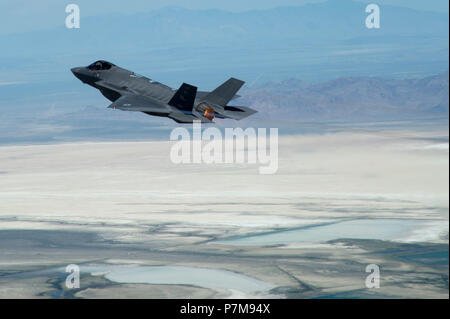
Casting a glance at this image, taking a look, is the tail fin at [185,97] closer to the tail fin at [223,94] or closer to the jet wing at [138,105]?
the jet wing at [138,105]

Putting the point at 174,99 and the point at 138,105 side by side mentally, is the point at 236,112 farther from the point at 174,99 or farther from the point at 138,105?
the point at 138,105

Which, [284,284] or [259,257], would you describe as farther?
[259,257]

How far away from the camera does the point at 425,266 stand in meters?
63.2

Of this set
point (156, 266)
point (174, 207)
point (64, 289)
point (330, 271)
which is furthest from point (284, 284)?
point (174, 207)

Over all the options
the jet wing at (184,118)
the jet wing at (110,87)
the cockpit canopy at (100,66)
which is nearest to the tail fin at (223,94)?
the jet wing at (184,118)

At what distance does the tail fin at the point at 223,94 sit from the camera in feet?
121

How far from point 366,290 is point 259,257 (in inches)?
513

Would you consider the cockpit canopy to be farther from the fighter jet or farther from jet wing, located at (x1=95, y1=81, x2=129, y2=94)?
the fighter jet

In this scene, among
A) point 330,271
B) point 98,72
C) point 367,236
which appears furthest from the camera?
point 367,236

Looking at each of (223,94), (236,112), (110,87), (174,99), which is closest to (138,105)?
(174,99)

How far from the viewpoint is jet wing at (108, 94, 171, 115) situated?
36.4 metres

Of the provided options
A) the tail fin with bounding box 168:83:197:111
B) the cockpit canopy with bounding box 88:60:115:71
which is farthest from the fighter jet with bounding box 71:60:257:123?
the cockpit canopy with bounding box 88:60:115:71

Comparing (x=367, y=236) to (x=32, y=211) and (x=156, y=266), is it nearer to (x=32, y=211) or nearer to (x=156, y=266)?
(x=156, y=266)

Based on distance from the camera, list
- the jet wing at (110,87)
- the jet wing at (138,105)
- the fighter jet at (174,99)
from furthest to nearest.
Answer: the jet wing at (110,87) → the jet wing at (138,105) → the fighter jet at (174,99)
